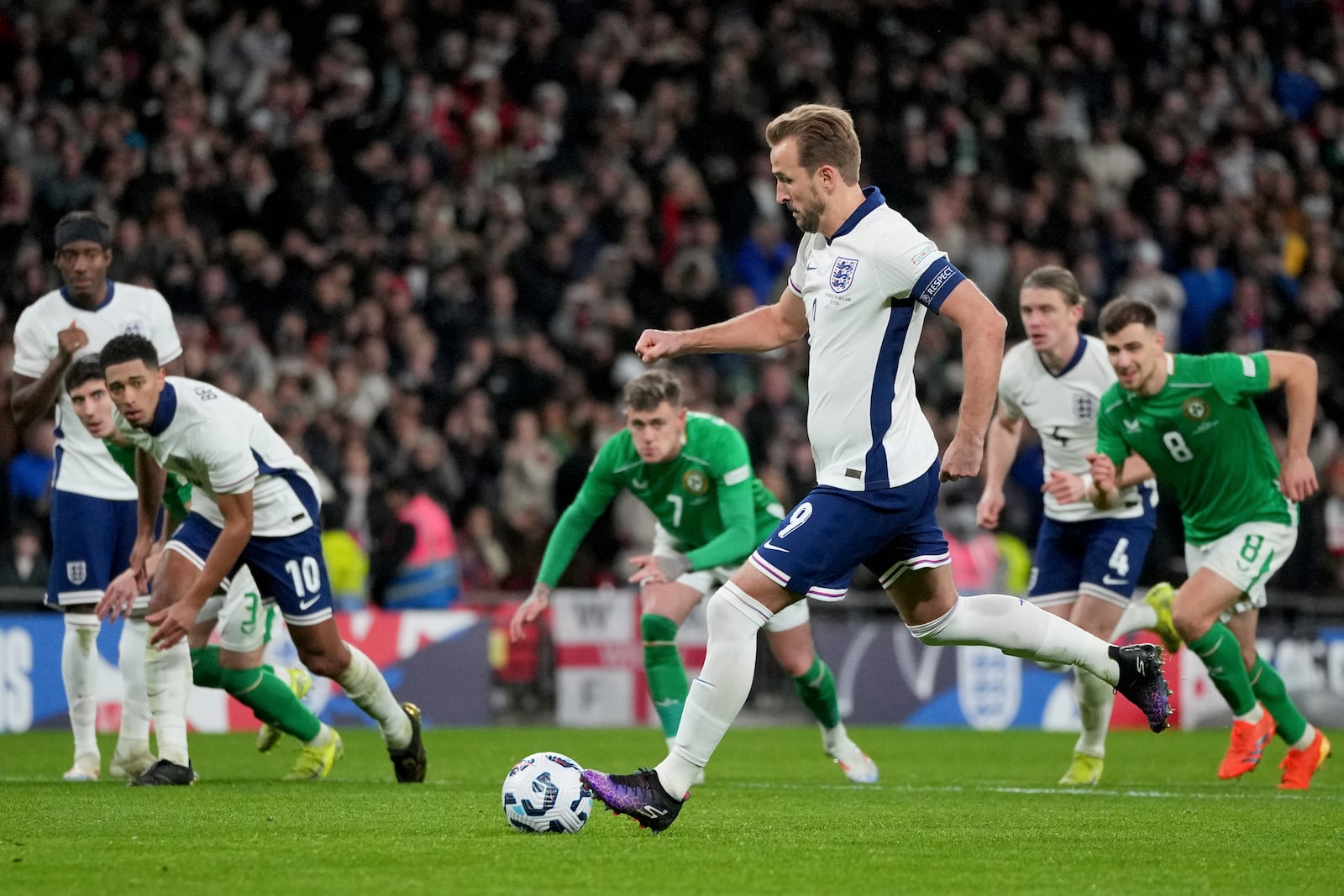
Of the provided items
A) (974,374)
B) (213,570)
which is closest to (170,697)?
(213,570)

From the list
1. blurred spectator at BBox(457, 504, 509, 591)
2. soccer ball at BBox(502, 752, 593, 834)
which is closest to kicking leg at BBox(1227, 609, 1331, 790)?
soccer ball at BBox(502, 752, 593, 834)

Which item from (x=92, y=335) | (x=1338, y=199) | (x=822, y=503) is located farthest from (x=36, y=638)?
(x=1338, y=199)

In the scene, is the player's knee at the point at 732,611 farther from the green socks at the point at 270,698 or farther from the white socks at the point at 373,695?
the green socks at the point at 270,698

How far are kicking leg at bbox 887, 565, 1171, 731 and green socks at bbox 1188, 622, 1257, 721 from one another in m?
2.68

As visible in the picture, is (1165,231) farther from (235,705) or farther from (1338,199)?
(235,705)

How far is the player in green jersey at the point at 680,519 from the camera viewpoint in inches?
390

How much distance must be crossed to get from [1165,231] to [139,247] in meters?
11.7

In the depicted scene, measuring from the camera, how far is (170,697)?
9062mm

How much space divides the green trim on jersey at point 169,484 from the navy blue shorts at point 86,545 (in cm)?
43

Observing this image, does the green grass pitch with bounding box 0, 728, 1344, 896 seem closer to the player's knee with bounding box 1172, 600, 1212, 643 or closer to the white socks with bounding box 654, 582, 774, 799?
the white socks with bounding box 654, 582, 774, 799

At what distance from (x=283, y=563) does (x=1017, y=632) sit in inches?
144

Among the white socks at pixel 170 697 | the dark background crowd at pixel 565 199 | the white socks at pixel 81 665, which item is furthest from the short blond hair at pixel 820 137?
the dark background crowd at pixel 565 199

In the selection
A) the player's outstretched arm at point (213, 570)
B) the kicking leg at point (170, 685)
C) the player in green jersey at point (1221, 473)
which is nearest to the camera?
the player's outstretched arm at point (213, 570)

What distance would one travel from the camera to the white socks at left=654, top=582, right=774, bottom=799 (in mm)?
6520
